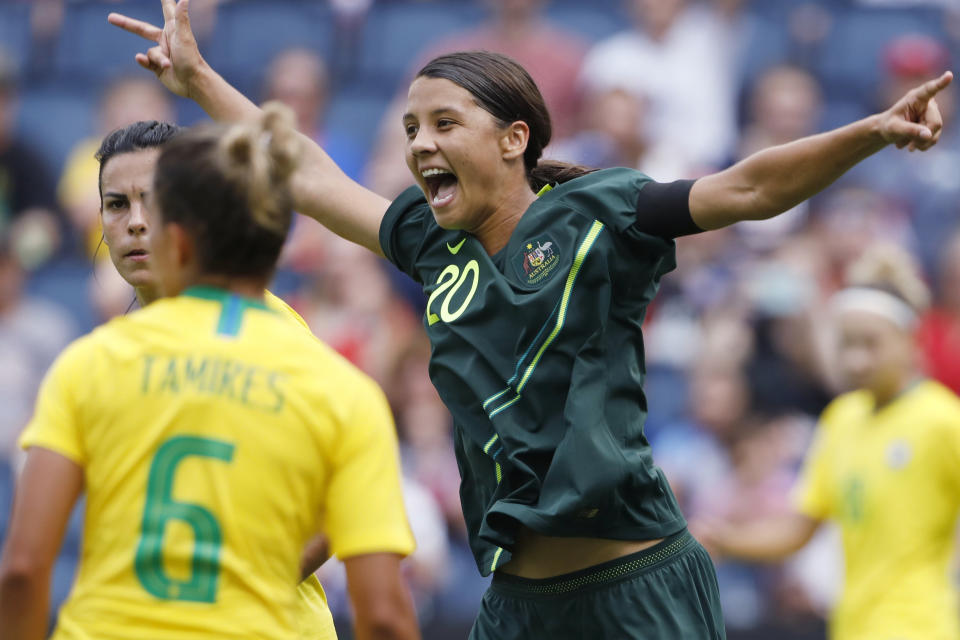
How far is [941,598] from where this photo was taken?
17.7 feet

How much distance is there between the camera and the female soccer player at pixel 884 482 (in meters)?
5.40

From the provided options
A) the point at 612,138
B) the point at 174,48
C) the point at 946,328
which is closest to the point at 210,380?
the point at 174,48

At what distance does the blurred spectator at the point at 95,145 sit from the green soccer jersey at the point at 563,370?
6159 mm

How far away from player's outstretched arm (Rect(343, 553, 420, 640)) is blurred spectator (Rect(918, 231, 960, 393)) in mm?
5606

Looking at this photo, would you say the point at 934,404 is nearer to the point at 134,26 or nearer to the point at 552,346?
the point at 552,346

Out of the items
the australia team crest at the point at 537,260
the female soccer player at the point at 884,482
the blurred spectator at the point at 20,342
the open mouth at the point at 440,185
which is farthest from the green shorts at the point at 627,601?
the blurred spectator at the point at 20,342

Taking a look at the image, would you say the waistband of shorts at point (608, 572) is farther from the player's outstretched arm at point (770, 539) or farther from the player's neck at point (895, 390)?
the player's neck at point (895, 390)

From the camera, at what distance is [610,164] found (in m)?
8.63

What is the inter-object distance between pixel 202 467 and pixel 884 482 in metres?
3.79

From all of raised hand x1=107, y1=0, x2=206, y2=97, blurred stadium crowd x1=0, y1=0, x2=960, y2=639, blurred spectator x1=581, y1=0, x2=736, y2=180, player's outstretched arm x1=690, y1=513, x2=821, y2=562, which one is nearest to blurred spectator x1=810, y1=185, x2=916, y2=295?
blurred stadium crowd x1=0, y1=0, x2=960, y2=639

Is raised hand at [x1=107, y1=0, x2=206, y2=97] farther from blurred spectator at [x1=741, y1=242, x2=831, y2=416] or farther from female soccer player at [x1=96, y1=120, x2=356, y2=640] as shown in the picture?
blurred spectator at [x1=741, y1=242, x2=831, y2=416]

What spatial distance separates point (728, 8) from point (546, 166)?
5925 millimetres

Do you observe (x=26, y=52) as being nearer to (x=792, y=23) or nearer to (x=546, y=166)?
(x=792, y=23)

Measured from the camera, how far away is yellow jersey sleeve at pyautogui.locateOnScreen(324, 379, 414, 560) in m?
2.54
